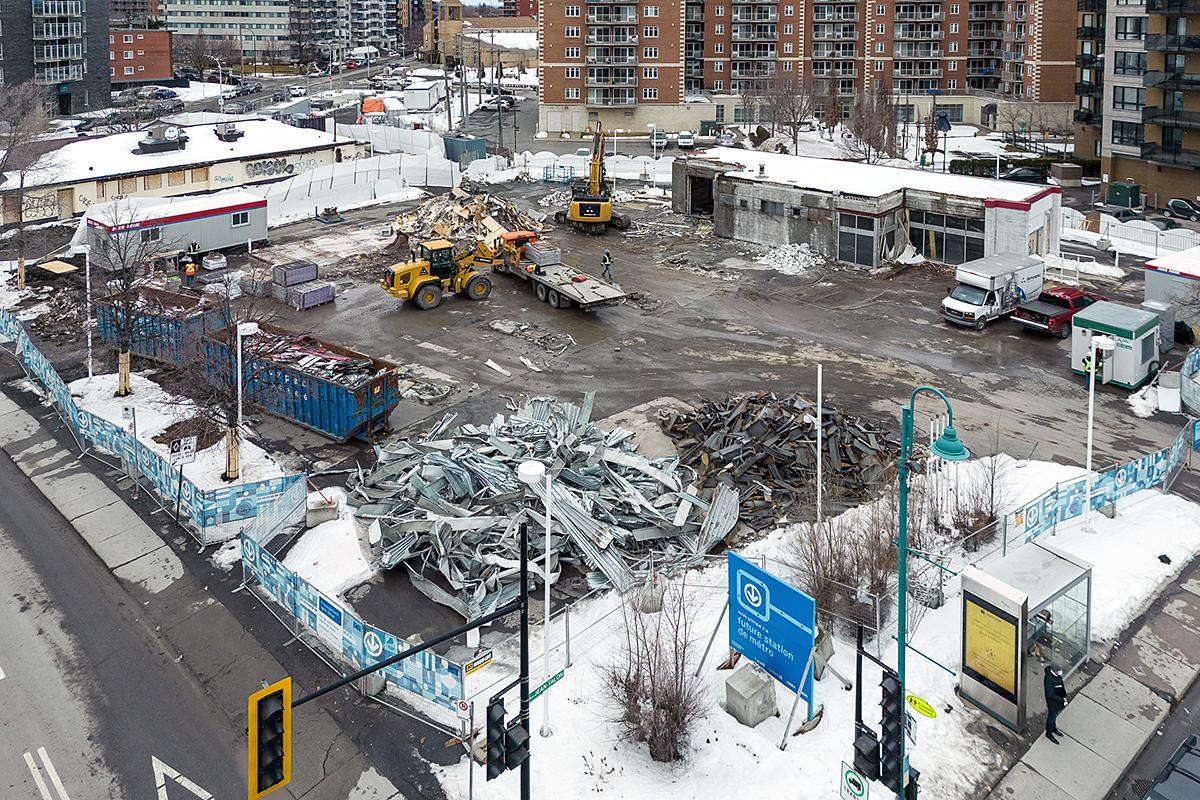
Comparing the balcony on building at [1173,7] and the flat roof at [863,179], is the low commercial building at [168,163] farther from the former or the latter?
the balcony on building at [1173,7]

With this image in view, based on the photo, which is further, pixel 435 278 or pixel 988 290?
pixel 435 278

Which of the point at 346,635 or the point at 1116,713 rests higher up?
the point at 346,635

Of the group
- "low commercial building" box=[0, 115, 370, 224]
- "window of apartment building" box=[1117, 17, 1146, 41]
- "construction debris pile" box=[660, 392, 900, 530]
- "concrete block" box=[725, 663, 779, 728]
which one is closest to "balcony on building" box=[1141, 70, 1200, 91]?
"window of apartment building" box=[1117, 17, 1146, 41]

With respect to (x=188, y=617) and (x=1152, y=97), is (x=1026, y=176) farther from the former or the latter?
(x=188, y=617)

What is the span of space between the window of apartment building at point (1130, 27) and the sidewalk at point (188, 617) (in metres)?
68.5

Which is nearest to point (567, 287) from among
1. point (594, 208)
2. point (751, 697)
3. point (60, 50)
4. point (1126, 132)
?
point (594, 208)

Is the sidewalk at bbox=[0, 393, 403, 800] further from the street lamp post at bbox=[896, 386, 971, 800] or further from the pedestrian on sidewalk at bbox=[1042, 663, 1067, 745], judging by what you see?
the pedestrian on sidewalk at bbox=[1042, 663, 1067, 745]

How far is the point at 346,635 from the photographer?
17.5 meters

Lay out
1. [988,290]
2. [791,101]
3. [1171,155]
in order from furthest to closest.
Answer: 1. [791,101]
2. [1171,155]
3. [988,290]

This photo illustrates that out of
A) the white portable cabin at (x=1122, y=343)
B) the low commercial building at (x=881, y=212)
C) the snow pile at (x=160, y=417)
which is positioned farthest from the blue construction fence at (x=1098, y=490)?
the low commercial building at (x=881, y=212)

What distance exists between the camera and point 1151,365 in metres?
32.3

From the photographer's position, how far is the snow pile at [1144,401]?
29711 mm

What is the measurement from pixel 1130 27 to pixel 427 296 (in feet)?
178

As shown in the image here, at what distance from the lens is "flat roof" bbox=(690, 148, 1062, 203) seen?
4594 centimetres
